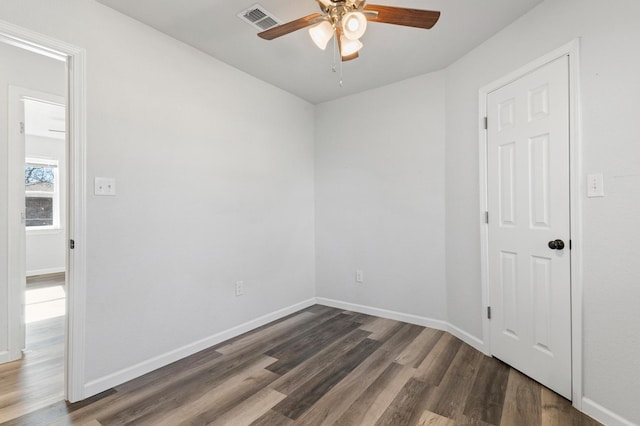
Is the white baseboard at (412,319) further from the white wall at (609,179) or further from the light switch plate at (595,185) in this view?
the light switch plate at (595,185)

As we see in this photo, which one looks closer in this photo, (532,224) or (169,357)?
(532,224)

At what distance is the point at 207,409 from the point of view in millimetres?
1812

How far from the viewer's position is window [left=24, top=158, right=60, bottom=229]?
5.68 meters

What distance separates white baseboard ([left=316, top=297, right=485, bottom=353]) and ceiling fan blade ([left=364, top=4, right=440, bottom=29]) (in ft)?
7.89

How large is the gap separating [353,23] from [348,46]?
0.30 metres

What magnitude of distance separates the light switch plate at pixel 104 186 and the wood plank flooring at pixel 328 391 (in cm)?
131

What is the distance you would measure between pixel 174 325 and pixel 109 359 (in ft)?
1.53

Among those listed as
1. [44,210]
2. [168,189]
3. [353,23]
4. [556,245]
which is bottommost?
[556,245]

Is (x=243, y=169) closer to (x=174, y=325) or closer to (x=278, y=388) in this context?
(x=174, y=325)

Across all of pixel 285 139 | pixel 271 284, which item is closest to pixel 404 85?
pixel 285 139

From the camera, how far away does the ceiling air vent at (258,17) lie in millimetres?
2043

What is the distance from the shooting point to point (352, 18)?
1.55 meters

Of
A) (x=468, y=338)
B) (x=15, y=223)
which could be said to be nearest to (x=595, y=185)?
(x=468, y=338)

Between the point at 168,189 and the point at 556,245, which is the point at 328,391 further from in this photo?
the point at 168,189
